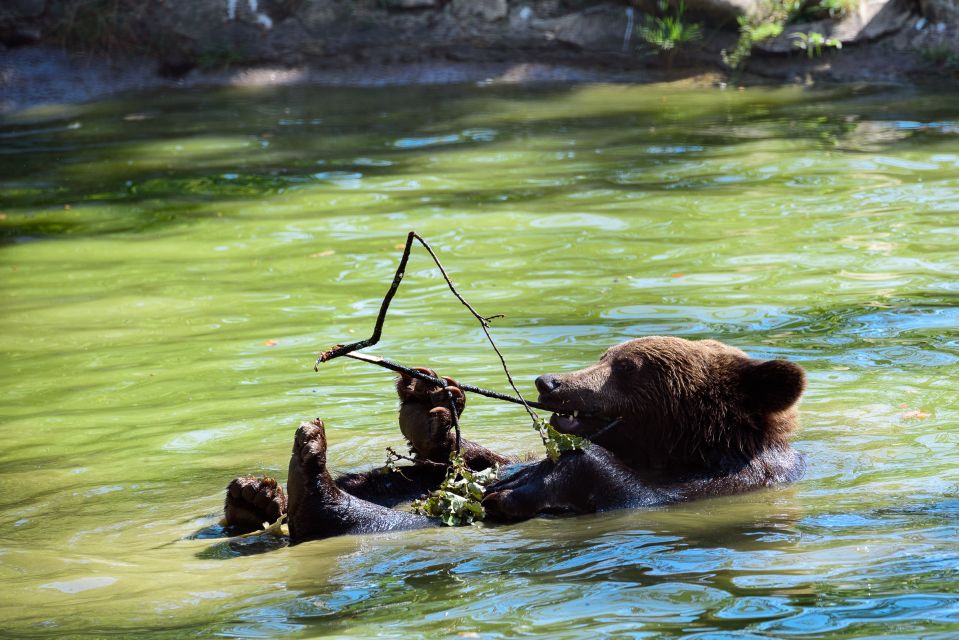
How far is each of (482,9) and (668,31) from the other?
3.19m

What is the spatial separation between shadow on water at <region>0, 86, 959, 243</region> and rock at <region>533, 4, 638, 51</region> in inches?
57.2

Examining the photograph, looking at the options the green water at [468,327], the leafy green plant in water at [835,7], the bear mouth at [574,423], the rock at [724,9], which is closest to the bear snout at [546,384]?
the bear mouth at [574,423]

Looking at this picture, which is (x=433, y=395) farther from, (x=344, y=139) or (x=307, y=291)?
(x=344, y=139)

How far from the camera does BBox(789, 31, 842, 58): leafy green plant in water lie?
61.8 feet

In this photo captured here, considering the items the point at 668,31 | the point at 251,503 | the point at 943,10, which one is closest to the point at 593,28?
the point at 668,31

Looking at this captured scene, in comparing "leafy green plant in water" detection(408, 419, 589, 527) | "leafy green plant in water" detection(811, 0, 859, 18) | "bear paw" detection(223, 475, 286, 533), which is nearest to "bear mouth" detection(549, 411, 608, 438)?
"leafy green plant in water" detection(408, 419, 589, 527)

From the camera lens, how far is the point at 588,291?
31.7ft

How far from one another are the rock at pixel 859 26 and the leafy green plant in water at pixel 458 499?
15.3 m

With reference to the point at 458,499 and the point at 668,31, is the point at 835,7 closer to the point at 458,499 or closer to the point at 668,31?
the point at 668,31

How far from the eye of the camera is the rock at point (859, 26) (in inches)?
755

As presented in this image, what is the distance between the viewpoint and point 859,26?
63.4 ft

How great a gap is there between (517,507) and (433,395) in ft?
2.12

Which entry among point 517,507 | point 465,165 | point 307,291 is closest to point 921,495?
point 517,507

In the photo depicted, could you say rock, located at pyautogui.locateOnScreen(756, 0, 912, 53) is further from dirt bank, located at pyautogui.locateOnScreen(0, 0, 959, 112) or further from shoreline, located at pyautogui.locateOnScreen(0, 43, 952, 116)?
shoreline, located at pyautogui.locateOnScreen(0, 43, 952, 116)
